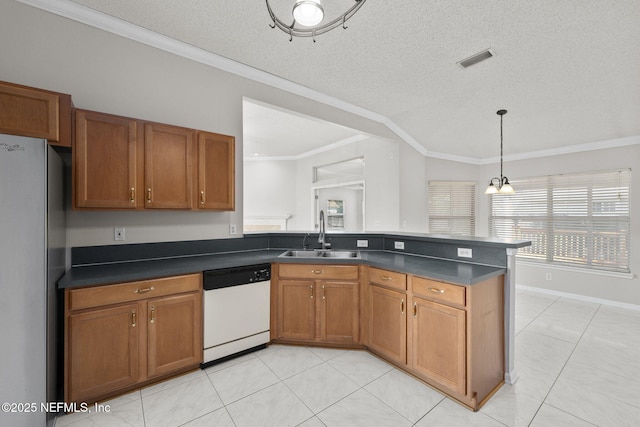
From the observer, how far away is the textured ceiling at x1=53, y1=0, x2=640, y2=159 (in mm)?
2141

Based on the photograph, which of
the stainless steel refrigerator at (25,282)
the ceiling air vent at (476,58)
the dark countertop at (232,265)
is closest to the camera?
the stainless steel refrigerator at (25,282)

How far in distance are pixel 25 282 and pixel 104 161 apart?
0.98 meters

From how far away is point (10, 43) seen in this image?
193 cm

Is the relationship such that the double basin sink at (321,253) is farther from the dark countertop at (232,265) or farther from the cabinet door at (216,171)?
the cabinet door at (216,171)

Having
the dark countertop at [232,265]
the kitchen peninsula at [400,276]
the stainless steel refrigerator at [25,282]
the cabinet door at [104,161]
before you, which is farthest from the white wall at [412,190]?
the stainless steel refrigerator at [25,282]

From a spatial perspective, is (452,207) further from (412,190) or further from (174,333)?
(174,333)

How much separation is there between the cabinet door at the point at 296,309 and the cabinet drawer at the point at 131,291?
82 cm

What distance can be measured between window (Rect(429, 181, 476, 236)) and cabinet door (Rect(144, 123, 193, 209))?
4678 millimetres

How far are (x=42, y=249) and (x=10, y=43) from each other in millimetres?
1632

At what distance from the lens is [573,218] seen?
4559mm

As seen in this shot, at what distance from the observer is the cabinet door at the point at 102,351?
1.75 metres

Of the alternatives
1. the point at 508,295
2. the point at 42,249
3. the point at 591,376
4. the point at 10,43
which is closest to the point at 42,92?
the point at 10,43

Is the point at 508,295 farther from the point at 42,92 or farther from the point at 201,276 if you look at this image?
the point at 42,92

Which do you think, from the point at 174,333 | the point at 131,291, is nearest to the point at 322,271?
the point at 174,333
